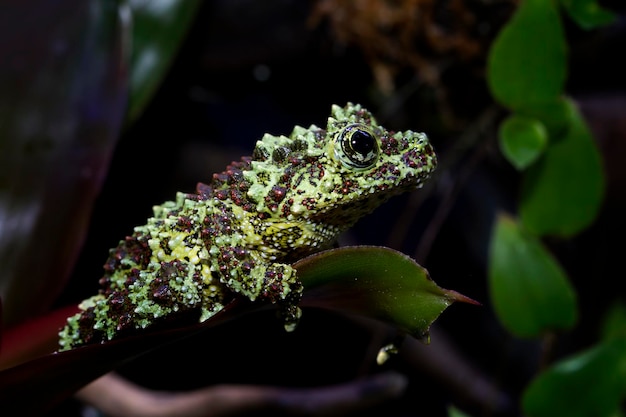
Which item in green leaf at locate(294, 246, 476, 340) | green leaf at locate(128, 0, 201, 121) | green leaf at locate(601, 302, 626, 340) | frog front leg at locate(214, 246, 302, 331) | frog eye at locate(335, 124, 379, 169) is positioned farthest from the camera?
green leaf at locate(601, 302, 626, 340)

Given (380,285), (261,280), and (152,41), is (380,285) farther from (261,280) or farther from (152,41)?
(152,41)

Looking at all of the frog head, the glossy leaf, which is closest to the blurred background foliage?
the glossy leaf

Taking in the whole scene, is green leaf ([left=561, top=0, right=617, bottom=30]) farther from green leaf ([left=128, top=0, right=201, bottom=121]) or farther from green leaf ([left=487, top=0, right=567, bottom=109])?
green leaf ([left=128, top=0, right=201, bottom=121])

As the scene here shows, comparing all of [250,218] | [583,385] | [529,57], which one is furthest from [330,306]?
[583,385]

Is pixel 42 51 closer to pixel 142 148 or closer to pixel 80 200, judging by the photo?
pixel 80 200

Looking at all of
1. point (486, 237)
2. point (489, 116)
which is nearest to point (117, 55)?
point (489, 116)

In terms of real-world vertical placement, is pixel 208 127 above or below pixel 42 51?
above
